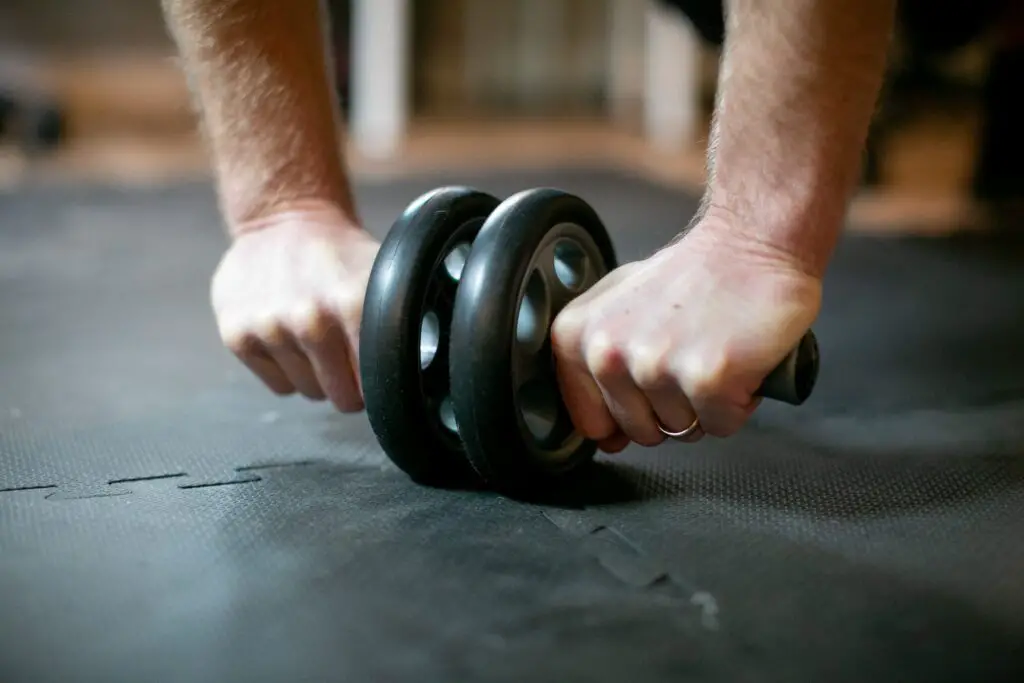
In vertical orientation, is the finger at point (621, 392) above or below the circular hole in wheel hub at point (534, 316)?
below

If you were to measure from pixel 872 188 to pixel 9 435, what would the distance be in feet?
7.39

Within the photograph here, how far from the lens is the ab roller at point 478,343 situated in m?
0.77

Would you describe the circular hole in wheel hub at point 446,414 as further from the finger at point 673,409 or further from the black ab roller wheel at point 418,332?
the finger at point 673,409

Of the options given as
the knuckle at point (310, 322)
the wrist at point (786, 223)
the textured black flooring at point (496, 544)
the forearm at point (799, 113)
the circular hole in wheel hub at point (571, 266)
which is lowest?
the textured black flooring at point (496, 544)

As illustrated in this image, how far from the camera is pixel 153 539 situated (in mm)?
782

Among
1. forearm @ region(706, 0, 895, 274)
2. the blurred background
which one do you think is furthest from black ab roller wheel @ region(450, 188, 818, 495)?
the blurred background

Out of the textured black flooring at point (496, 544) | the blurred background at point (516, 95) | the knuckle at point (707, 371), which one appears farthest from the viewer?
the blurred background at point (516, 95)

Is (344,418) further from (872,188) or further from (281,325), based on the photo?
(872,188)

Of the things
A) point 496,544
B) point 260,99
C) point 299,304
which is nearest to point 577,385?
point 496,544

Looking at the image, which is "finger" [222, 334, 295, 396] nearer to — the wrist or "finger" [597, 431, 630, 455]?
"finger" [597, 431, 630, 455]

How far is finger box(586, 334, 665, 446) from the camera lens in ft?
2.57

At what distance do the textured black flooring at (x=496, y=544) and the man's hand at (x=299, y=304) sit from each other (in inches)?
3.4

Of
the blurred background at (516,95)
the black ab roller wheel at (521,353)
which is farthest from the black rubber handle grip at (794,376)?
the blurred background at (516,95)

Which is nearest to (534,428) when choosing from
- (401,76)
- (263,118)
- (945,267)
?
(263,118)
